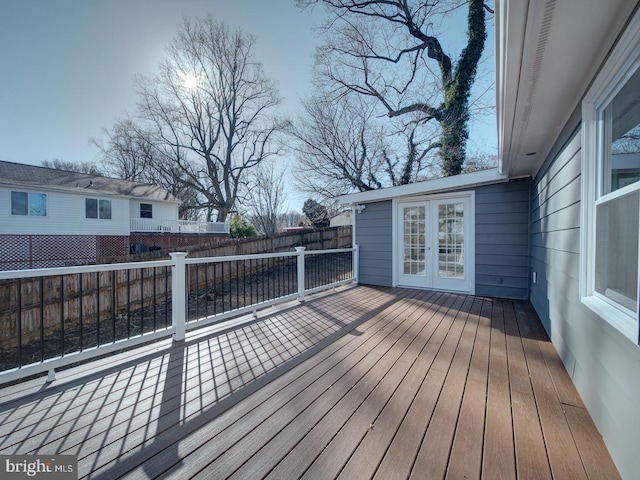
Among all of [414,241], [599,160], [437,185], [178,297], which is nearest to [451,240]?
[414,241]

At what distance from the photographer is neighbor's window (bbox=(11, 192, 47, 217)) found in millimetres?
10383

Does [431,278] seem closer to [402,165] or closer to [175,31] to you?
[402,165]

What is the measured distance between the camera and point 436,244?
196 inches

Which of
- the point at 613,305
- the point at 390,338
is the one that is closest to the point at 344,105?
the point at 390,338

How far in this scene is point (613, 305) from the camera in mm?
1443

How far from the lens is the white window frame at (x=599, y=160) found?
4.12 feet

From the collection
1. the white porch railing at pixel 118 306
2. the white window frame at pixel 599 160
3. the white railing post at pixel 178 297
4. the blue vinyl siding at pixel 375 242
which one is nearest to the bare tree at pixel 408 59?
the blue vinyl siding at pixel 375 242

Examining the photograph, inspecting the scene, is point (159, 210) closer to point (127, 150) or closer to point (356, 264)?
point (127, 150)

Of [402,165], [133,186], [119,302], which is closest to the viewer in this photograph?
[119,302]

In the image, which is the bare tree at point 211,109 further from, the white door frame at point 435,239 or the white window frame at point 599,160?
the white window frame at point 599,160

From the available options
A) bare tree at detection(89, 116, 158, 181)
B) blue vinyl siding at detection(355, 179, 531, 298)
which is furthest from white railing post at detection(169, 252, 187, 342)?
bare tree at detection(89, 116, 158, 181)

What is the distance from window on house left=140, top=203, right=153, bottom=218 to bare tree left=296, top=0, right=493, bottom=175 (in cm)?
1194

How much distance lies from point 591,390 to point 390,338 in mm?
1460

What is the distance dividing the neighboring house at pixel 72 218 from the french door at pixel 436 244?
9.62 meters
